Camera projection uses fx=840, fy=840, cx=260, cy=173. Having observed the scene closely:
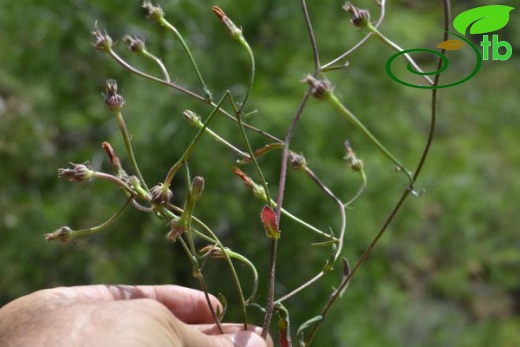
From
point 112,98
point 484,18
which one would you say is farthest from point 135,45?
point 484,18

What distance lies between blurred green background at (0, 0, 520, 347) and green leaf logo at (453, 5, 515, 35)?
1364 mm

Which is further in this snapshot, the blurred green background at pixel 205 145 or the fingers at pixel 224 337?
the blurred green background at pixel 205 145

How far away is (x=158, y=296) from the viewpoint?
2.70ft

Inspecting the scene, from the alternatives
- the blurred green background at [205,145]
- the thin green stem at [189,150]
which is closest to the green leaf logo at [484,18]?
the thin green stem at [189,150]

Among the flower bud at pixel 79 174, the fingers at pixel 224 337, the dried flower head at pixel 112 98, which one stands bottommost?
the fingers at pixel 224 337

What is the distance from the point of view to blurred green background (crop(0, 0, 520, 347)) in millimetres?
2504

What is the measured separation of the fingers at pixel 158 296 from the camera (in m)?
0.72

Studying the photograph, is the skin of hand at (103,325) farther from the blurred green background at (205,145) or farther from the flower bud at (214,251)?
the blurred green background at (205,145)

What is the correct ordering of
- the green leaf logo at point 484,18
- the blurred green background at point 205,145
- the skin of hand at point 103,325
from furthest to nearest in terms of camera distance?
the blurred green background at point 205,145 < the green leaf logo at point 484,18 < the skin of hand at point 103,325

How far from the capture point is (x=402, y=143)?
294 cm

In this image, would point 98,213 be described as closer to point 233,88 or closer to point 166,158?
point 166,158

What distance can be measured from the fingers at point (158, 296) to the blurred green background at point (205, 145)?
140cm

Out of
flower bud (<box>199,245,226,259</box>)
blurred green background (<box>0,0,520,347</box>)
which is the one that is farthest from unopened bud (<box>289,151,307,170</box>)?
blurred green background (<box>0,0,520,347</box>)

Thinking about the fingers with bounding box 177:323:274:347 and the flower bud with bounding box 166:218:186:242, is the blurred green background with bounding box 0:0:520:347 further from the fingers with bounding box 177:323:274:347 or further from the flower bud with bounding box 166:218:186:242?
the flower bud with bounding box 166:218:186:242
